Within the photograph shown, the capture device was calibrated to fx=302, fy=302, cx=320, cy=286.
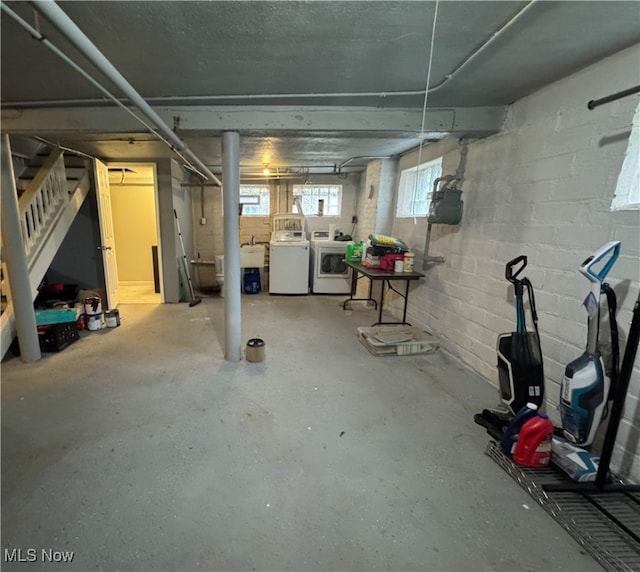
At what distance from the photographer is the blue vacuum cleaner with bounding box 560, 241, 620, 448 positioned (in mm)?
1456

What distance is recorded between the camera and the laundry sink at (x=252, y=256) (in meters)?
5.53

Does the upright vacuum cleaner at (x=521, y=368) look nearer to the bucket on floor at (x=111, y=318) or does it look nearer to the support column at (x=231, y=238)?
the support column at (x=231, y=238)

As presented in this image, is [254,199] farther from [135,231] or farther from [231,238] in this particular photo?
[231,238]

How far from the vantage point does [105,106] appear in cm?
246

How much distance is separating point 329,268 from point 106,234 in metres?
3.43

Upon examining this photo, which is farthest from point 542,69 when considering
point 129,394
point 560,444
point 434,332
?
point 129,394

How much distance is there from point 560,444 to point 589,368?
1.56 feet

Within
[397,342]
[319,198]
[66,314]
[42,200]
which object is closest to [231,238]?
[397,342]

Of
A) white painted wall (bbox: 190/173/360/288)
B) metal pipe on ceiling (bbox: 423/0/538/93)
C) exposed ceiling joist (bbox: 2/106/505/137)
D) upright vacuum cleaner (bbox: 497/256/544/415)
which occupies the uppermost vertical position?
metal pipe on ceiling (bbox: 423/0/538/93)

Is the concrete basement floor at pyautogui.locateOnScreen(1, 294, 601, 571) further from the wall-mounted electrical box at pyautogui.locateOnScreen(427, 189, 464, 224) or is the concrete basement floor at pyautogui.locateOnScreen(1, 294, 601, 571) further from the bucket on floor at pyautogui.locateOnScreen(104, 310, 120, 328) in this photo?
the wall-mounted electrical box at pyautogui.locateOnScreen(427, 189, 464, 224)

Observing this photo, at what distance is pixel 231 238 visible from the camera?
2703 millimetres

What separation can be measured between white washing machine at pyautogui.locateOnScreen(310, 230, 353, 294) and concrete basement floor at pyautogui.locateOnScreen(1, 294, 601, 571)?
2.80m

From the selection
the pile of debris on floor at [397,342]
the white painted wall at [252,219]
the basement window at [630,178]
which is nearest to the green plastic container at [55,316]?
the white painted wall at [252,219]

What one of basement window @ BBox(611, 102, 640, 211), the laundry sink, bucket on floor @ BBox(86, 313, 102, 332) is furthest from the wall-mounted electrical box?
bucket on floor @ BBox(86, 313, 102, 332)
